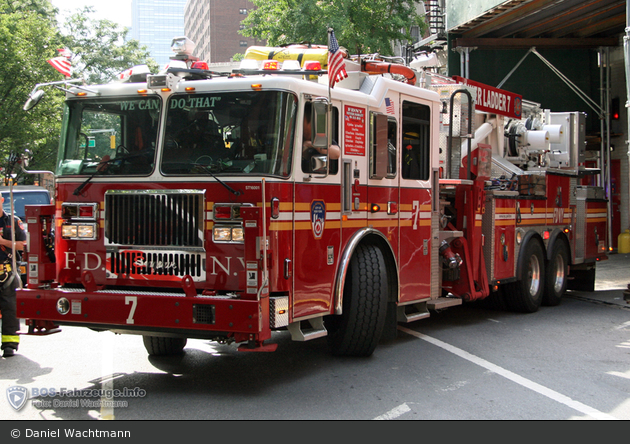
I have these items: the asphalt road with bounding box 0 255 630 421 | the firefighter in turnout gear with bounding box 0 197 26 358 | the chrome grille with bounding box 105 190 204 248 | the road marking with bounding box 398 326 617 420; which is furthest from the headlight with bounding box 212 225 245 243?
the road marking with bounding box 398 326 617 420

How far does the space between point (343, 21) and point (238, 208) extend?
1703 centimetres

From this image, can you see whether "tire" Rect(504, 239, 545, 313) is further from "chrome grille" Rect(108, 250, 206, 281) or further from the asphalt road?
"chrome grille" Rect(108, 250, 206, 281)

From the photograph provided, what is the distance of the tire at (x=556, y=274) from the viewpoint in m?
11.3

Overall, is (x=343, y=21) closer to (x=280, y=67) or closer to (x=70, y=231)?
(x=280, y=67)

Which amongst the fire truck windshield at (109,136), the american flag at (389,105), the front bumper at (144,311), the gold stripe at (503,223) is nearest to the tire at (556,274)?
the gold stripe at (503,223)

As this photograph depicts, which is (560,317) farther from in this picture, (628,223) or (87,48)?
(87,48)

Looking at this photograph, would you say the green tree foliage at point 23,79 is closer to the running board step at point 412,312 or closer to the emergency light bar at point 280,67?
the emergency light bar at point 280,67

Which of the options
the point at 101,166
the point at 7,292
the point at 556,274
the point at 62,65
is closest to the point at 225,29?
the point at 556,274

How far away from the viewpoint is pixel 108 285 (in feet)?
20.6

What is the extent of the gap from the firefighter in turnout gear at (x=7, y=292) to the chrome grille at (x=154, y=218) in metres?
2.00

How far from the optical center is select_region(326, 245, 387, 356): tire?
6965mm

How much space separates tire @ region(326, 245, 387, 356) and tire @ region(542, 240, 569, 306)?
16.8 ft
